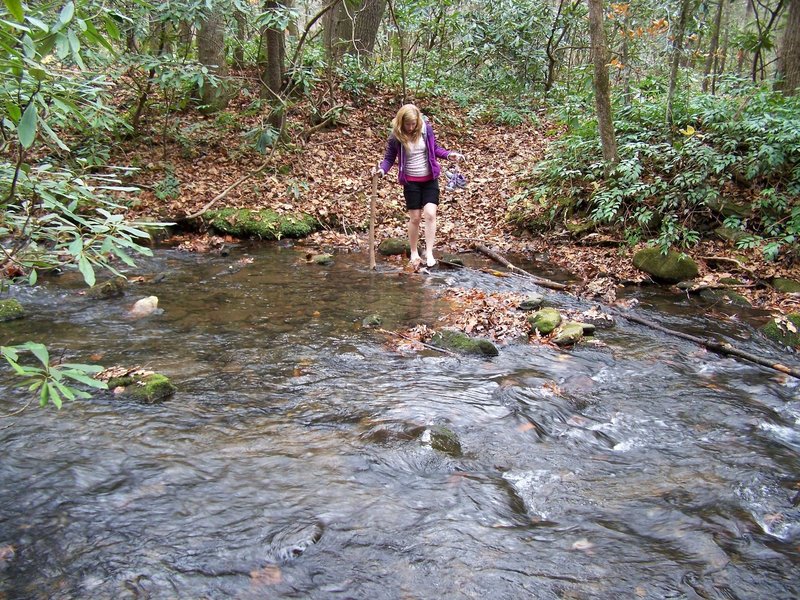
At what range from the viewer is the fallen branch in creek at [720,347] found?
5.38 meters

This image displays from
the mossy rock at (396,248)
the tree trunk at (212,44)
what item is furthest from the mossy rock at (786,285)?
the tree trunk at (212,44)

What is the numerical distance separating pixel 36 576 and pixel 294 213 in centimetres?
863

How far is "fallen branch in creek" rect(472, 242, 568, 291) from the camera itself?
7.93 m

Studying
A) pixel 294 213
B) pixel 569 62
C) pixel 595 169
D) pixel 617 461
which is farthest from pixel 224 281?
pixel 569 62

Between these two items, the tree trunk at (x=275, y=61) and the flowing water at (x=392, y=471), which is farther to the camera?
the tree trunk at (x=275, y=61)

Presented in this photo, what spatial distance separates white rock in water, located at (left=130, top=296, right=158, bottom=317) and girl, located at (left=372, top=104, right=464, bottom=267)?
11.0 ft

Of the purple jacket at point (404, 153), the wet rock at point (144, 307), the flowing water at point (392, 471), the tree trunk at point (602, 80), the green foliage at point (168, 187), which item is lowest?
the flowing water at point (392, 471)

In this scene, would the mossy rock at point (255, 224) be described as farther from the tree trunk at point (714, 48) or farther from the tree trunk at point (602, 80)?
the tree trunk at point (714, 48)

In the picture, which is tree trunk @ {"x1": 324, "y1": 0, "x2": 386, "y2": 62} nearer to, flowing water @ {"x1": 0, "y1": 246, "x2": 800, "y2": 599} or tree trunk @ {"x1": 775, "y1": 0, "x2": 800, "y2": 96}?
tree trunk @ {"x1": 775, "y1": 0, "x2": 800, "y2": 96}

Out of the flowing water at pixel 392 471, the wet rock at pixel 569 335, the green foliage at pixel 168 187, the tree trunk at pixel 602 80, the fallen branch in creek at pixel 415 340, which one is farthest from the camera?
the green foliage at pixel 168 187

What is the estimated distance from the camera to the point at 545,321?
6.28 m

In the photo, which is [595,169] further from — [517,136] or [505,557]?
[505,557]

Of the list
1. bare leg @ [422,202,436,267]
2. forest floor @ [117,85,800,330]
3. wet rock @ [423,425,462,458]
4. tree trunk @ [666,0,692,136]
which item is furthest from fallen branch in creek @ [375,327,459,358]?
tree trunk @ [666,0,692,136]

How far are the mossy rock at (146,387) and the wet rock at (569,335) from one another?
3800 mm
